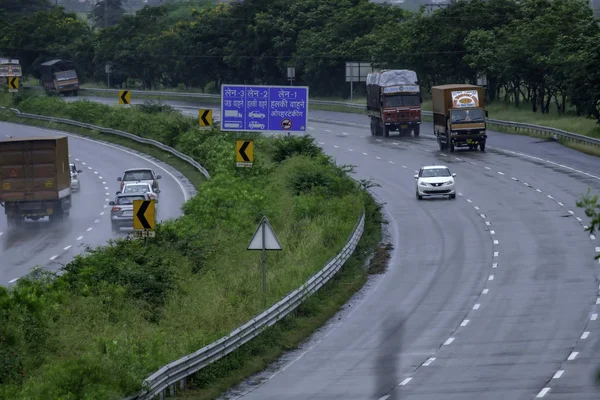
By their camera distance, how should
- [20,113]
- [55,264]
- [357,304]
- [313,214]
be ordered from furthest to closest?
[20,113]
[313,214]
[55,264]
[357,304]

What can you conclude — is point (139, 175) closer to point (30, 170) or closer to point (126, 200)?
point (30, 170)

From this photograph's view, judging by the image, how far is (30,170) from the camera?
45344mm

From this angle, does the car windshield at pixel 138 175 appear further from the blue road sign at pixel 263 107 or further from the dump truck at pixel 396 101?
the dump truck at pixel 396 101

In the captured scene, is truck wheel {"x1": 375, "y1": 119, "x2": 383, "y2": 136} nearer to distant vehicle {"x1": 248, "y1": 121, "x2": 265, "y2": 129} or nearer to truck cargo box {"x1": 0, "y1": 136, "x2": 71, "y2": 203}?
distant vehicle {"x1": 248, "y1": 121, "x2": 265, "y2": 129}

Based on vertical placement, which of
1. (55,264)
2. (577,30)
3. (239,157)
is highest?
(577,30)

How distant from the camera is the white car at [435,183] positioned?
4856 centimetres

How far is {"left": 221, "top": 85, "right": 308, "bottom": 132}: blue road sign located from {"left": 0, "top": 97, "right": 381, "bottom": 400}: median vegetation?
3.77 m

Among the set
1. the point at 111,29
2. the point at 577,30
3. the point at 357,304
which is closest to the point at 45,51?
the point at 111,29

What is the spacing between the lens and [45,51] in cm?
12888

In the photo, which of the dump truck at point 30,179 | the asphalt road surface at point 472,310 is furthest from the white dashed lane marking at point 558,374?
the dump truck at point 30,179

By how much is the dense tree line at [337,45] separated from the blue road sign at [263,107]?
68.3ft

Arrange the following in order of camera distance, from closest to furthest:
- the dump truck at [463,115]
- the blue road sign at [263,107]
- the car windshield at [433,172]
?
1. the car windshield at [433,172]
2. the blue road sign at [263,107]
3. the dump truck at [463,115]

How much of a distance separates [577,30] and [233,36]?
43.4m

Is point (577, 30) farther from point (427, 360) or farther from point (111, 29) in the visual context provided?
point (111, 29)
